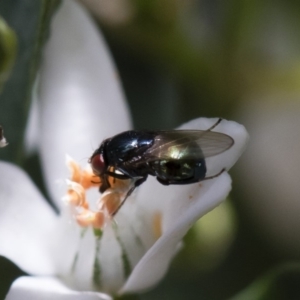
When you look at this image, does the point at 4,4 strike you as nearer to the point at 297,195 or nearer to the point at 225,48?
the point at 225,48

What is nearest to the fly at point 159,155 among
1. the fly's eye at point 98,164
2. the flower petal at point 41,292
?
the fly's eye at point 98,164

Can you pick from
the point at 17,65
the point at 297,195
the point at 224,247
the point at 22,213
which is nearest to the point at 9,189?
the point at 22,213

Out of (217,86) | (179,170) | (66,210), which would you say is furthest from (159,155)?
(217,86)

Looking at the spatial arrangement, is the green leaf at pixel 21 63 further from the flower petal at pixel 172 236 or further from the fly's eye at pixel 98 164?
the flower petal at pixel 172 236

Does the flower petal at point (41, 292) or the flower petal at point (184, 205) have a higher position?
the flower petal at point (184, 205)

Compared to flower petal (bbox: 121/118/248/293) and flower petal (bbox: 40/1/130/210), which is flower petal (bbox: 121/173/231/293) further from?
flower petal (bbox: 40/1/130/210)

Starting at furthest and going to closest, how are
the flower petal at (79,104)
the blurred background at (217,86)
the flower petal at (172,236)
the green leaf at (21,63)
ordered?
the blurred background at (217,86), the flower petal at (79,104), the green leaf at (21,63), the flower petal at (172,236)

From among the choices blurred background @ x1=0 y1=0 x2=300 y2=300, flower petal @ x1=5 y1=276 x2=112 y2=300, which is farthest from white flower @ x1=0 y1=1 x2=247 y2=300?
blurred background @ x1=0 y1=0 x2=300 y2=300

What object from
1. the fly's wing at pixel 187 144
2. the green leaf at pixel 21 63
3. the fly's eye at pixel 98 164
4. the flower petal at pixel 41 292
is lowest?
the flower petal at pixel 41 292

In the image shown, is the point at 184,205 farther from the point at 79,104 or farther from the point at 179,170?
the point at 79,104
